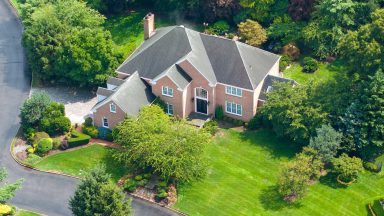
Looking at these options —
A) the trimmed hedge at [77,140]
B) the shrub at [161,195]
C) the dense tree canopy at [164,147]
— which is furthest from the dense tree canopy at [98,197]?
the trimmed hedge at [77,140]

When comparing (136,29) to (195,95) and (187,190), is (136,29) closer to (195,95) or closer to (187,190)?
(195,95)

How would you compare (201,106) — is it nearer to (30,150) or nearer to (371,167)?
(30,150)

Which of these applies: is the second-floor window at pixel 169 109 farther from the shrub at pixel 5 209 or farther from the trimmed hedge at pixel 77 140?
the shrub at pixel 5 209

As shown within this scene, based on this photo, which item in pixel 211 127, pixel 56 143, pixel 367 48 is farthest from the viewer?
pixel 211 127

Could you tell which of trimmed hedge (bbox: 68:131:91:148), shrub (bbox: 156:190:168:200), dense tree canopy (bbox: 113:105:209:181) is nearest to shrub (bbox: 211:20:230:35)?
dense tree canopy (bbox: 113:105:209:181)

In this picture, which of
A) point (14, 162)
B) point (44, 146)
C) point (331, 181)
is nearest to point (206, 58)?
point (331, 181)

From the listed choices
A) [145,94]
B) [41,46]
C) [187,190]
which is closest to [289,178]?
[187,190]

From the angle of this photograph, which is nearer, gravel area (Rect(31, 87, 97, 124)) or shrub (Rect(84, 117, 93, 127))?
shrub (Rect(84, 117, 93, 127))

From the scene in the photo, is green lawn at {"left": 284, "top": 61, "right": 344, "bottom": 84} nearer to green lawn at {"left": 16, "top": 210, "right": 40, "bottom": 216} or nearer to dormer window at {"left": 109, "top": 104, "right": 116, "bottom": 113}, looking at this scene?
dormer window at {"left": 109, "top": 104, "right": 116, "bottom": 113}
